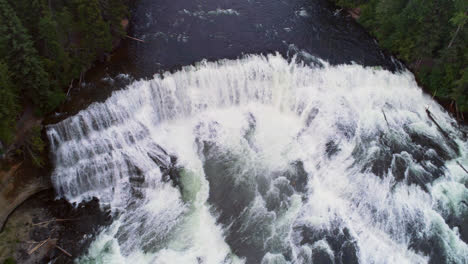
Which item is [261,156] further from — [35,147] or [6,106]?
[6,106]

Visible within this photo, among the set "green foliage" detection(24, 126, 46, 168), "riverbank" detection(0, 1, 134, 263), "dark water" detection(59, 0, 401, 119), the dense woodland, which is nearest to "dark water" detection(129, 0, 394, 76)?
"dark water" detection(59, 0, 401, 119)

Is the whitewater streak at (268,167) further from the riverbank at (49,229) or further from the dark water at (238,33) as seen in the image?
the dark water at (238,33)

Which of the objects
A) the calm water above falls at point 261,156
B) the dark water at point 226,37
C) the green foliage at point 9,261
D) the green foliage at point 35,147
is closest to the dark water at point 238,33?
the dark water at point 226,37

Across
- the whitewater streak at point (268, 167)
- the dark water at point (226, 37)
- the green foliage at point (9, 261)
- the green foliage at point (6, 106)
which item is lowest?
the green foliage at point (9, 261)

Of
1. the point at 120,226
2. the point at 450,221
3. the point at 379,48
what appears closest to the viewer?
the point at 120,226

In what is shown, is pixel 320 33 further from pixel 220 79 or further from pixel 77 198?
pixel 77 198

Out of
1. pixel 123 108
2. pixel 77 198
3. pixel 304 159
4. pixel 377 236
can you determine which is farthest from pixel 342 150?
pixel 77 198
